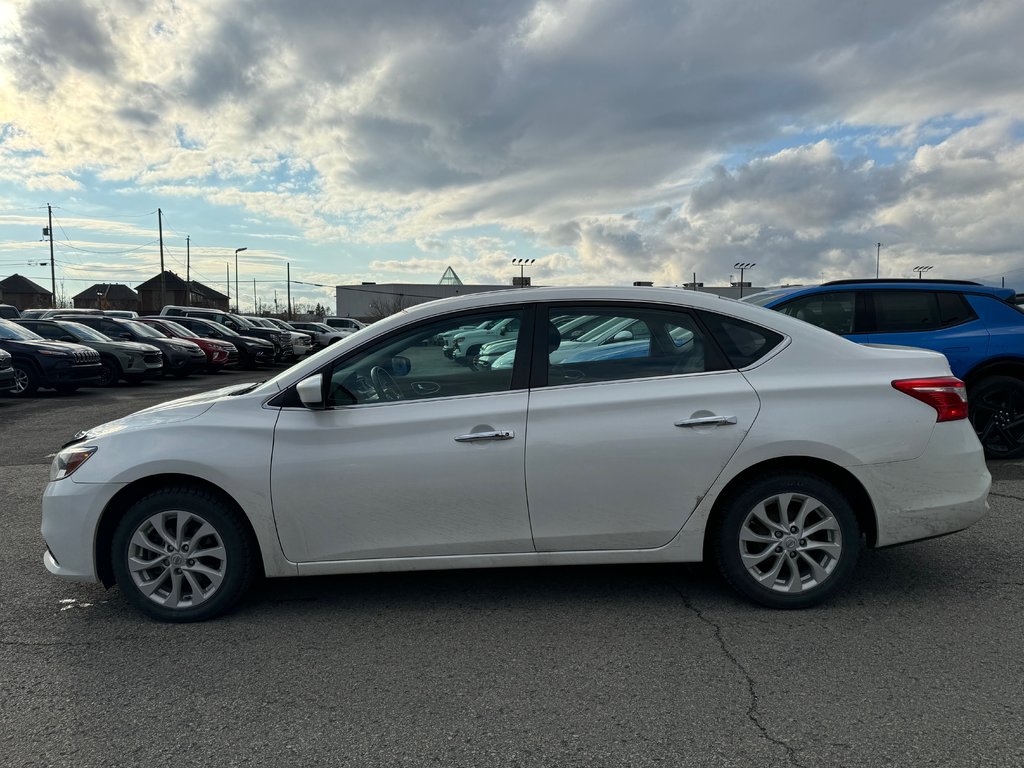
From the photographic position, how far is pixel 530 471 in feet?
11.7

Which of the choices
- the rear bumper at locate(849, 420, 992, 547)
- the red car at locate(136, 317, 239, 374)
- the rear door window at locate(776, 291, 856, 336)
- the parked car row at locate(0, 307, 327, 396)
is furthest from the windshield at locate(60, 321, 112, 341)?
the rear bumper at locate(849, 420, 992, 547)

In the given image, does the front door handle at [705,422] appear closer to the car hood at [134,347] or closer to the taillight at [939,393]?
the taillight at [939,393]

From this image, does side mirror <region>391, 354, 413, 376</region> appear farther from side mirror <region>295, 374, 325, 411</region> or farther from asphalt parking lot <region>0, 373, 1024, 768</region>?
asphalt parking lot <region>0, 373, 1024, 768</region>

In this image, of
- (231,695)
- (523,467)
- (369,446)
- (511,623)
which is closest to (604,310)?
(523,467)

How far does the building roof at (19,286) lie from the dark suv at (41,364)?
4745 inches

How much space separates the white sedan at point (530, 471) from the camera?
3586 millimetres

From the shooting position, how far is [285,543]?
365 cm

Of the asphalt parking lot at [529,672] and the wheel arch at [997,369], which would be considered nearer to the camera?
the asphalt parking lot at [529,672]

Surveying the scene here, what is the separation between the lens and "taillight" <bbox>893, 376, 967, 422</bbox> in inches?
146

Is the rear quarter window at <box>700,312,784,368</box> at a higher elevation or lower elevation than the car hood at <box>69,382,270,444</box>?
higher

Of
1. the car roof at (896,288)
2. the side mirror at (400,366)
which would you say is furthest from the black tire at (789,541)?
the car roof at (896,288)

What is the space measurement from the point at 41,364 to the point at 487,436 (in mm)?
13267

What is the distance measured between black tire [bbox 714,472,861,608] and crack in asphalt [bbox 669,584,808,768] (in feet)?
0.80

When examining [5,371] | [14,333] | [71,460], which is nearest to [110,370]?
[14,333]
